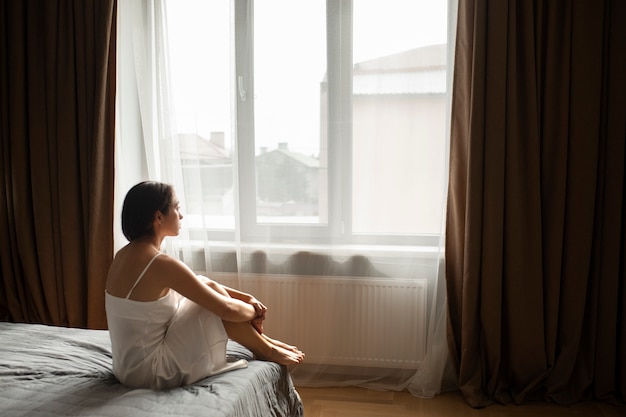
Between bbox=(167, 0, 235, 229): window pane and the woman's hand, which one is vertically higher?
bbox=(167, 0, 235, 229): window pane

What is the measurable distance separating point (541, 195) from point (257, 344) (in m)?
1.50

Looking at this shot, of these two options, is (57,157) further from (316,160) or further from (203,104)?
(316,160)

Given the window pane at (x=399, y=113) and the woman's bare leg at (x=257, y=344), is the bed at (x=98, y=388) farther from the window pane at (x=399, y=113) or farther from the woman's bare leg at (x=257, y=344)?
the window pane at (x=399, y=113)

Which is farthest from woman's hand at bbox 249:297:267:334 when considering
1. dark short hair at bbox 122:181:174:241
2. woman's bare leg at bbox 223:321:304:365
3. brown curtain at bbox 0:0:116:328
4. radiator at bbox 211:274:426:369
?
brown curtain at bbox 0:0:116:328

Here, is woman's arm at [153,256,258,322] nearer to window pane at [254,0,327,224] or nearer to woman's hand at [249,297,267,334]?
woman's hand at [249,297,267,334]

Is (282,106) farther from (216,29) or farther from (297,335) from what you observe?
(297,335)

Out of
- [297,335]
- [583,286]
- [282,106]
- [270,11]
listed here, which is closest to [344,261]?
[297,335]

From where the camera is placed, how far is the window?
8.67 feet

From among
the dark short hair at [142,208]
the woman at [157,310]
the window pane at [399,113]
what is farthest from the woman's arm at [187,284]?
the window pane at [399,113]

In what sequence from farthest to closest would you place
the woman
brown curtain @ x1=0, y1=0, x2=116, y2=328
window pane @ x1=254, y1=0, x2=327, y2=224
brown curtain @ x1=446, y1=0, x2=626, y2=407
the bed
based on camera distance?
brown curtain @ x1=0, y1=0, x2=116, y2=328, window pane @ x1=254, y1=0, x2=327, y2=224, brown curtain @ x1=446, y1=0, x2=626, y2=407, the woman, the bed

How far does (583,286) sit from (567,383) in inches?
18.8

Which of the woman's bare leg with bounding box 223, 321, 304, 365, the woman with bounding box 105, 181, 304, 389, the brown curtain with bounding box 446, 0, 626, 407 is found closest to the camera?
the woman with bounding box 105, 181, 304, 389

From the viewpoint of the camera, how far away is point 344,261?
9.19ft

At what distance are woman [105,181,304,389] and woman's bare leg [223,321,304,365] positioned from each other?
7 centimetres
